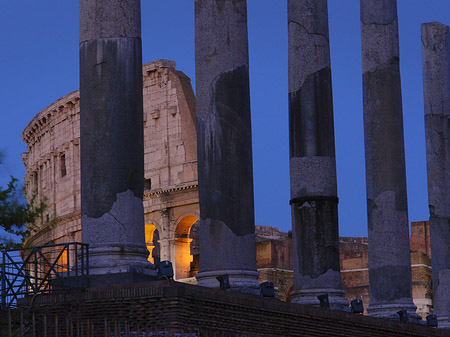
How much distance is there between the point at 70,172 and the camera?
72.8 m

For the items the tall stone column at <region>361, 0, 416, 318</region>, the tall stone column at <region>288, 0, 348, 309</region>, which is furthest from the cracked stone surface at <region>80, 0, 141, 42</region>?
the tall stone column at <region>361, 0, 416, 318</region>

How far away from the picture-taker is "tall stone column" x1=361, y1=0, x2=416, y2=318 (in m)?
27.8

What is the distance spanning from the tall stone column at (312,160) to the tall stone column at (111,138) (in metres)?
6.97

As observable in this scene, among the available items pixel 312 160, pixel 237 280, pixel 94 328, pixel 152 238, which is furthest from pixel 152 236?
pixel 94 328

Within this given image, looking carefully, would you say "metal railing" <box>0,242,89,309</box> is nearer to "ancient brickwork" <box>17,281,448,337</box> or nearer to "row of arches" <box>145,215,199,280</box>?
Answer: "ancient brickwork" <box>17,281,448,337</box>

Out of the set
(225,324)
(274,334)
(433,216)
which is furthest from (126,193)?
(433,216)

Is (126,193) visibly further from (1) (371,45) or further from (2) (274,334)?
(1) (371,45)

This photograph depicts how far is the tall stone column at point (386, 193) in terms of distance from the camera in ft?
91.4

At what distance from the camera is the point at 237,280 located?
68.1 feet

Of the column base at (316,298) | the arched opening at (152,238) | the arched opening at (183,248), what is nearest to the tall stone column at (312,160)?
the column base at (316,298)

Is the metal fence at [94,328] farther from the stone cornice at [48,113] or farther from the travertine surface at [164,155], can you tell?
the stone cornice at [48,113]

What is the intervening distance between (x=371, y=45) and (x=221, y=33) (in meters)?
8.27

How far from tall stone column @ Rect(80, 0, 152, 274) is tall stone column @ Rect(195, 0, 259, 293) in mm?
2888

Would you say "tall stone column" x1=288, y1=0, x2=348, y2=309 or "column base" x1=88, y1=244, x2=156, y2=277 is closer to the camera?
"column base" x1=88, y1=244, x2=156, y2=277
